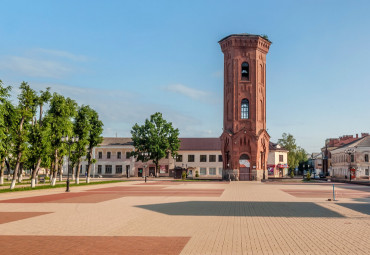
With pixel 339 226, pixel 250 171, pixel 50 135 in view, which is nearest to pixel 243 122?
pixel 250 171

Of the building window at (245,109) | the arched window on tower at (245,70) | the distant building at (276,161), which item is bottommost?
the distant building at (276,161)

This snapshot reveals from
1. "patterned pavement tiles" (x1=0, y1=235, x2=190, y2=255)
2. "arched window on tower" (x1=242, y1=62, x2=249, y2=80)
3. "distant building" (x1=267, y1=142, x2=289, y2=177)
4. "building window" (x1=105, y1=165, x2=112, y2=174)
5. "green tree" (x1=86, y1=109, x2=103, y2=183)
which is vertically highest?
"arched window on tower" (x1=242, y1=62, x2=249, y2=80)

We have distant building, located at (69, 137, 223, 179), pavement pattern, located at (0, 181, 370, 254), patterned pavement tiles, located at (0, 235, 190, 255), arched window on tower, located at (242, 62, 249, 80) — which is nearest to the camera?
patterned pavement tiles, located at (0, 235, 190, 255)

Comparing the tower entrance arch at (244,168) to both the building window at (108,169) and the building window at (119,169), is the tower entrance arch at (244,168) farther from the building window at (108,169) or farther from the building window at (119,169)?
the building window at (108,169)

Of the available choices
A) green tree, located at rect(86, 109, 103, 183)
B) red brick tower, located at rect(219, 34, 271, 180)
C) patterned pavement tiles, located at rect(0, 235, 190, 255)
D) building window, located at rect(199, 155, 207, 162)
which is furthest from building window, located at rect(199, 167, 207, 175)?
patterned pavement tiles, located at rect(0, 235, 190, 255)

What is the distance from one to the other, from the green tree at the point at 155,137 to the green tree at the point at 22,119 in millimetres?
37898

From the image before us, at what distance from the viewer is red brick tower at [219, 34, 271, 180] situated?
61625mm

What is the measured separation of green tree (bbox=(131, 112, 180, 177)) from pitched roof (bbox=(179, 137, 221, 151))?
12.6 metres

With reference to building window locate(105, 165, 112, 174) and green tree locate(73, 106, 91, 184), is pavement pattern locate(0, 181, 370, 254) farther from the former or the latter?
building window locate(105, 165, 112, 174)

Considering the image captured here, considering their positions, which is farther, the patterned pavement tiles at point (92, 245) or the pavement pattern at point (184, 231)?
the pavement pattern at point (184, 231)

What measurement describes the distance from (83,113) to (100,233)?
37449 millimetres

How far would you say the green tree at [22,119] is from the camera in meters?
34.8

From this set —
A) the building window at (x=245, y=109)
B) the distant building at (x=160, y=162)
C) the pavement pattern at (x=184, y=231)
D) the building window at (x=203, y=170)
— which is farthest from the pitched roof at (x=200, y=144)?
the pavement pattern at (x=184, y=231)

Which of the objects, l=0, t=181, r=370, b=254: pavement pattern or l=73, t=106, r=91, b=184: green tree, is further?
l=73, t=106, r=91, b=184: green tree
